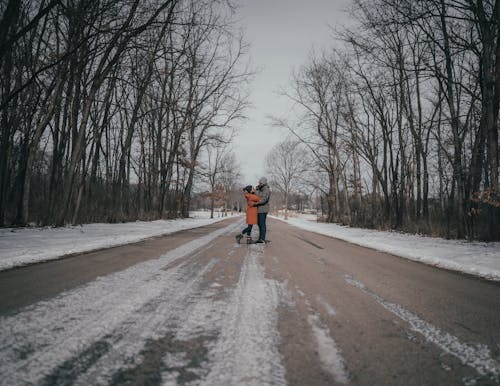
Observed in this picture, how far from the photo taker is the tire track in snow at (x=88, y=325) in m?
1.45

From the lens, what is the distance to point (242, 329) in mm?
1975

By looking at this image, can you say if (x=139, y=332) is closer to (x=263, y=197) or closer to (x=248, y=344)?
(x=248, y=344)

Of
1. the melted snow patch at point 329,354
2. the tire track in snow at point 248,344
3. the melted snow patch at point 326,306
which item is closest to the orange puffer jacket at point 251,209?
the tire track in snow at point 248,344

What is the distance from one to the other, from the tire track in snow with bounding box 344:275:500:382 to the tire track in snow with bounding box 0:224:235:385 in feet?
6.24

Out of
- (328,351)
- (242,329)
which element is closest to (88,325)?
(242,329)

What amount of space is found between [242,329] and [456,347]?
1436mm

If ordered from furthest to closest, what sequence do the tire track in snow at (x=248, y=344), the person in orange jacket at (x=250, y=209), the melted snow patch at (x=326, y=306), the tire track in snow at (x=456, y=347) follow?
the person in orange jacket at (x=250, y=209), the melted snow patch at (x=326, y=306), the tire track in snow at (x=456, y=347), the tire track in snow at (x=248, y=344)

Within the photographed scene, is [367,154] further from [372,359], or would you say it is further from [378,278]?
[372,359]

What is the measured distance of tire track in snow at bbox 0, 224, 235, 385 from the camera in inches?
57.2

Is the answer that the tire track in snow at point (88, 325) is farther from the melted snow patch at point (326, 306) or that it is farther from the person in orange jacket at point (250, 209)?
the person in orange jacket at point (250, 209)

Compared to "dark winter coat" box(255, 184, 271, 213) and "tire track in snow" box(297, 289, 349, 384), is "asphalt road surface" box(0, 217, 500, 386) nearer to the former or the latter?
"tire track in snow" box(297, 289, 349, 384)

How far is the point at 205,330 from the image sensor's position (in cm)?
194

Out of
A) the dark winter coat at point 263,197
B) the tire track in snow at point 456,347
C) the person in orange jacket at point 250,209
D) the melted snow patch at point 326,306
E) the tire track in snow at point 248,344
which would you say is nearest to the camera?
the tire track in snow at point 248,344

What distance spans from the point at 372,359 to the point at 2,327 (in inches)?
97.4
